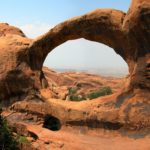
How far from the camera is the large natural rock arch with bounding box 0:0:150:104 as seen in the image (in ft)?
30.8

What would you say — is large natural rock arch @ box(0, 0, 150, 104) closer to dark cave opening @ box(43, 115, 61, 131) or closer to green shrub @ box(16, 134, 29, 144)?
dark cave opening @ box(43, 115, 61, 131)

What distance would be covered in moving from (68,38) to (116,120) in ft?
11.0

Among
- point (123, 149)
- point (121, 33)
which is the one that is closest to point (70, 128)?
point (123, 149)

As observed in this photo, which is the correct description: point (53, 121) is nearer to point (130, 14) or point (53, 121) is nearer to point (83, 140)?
point (83, 140)

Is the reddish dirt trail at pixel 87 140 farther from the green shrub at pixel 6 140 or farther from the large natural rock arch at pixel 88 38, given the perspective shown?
the large natural rock arch at pixel 88 38

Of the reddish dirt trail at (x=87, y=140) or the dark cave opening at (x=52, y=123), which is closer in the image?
the reddish dirt trail at (x=87, y=140)

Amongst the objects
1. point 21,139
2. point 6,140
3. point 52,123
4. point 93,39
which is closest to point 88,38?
point 93,39

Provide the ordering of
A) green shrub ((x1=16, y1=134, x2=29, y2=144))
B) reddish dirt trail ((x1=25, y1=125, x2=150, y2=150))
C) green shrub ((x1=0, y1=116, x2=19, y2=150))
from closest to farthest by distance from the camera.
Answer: reddish dirt trail ((x1=25, y1=125, x2=150, y2=150)) < green shrub ((x1=0, y1=116, x2=19, y2=150)) < green shrub ((x1=16, y1=134, x2=29, y2=144))

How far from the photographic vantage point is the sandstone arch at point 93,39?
9.38 m

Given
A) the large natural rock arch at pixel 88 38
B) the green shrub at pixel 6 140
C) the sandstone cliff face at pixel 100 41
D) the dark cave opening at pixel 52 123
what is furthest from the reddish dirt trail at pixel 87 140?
the large natural rock arch at pixel 88 38

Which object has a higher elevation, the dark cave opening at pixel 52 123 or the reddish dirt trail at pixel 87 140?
the reddish dirt trail at pixel 87 140

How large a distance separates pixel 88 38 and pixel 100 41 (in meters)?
0.40

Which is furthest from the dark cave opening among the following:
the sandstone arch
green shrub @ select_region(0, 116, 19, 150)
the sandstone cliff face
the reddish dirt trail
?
green shrub @ select_region(0, 116, 19, 150)

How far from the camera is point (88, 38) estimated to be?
1107cm
